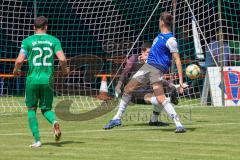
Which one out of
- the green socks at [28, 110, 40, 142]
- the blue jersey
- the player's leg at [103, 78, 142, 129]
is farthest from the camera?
the player's leg at [103, 78, 142, 129]

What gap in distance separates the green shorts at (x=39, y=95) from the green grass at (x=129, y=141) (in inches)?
23.4

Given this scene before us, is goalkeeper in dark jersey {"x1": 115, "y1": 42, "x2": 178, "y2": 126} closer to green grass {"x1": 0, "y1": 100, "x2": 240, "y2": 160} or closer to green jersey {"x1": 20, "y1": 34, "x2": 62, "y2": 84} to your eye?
green grass {"x1": 0, "y1": 100, "x2": 240, "y2": 160}

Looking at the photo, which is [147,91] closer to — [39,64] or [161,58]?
[161,58]

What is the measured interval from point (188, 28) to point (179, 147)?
14.1m

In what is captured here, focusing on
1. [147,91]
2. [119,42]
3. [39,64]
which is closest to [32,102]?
[39,64]

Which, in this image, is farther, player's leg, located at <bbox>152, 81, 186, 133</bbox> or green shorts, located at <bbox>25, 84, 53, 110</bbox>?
player's leg, located at <bbox>152, 81, 186, 133</bbox>

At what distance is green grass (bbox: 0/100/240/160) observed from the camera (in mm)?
8961

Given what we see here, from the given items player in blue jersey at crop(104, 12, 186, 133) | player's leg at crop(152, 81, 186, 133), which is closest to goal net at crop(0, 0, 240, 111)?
player in blue jersey at crop(104, 12, 186, 133)

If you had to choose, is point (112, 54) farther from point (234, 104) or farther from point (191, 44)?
point (234, 104)

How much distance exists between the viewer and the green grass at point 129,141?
896 cm

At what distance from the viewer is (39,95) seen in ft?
34.4

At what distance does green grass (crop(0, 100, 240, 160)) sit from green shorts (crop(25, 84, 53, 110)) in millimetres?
594

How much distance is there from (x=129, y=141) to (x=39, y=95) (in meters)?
1.51

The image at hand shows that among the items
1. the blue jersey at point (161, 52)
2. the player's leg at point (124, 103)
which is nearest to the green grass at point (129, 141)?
the player's leg at point (124, 103)
